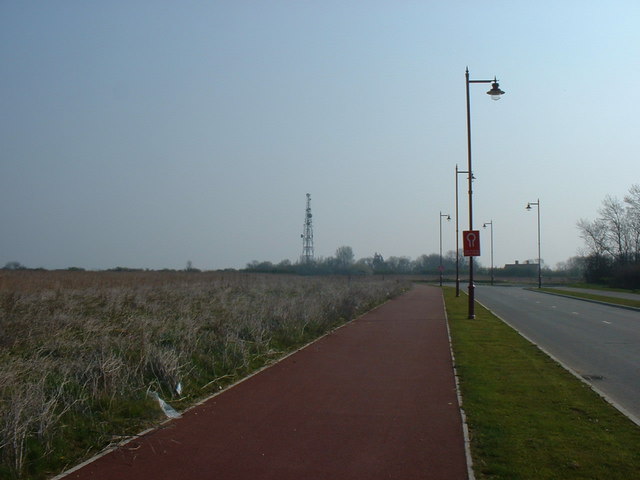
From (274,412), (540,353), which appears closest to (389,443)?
(274,412)

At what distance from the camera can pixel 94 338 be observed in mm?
11102

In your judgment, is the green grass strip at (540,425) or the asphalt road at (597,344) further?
the asphalt road at (597,344)

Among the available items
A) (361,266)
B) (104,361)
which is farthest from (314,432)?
(361,266)

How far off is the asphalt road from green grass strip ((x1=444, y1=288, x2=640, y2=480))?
528 millimetres

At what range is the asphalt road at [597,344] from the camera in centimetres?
1034

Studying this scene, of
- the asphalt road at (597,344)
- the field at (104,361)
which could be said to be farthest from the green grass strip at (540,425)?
the field at (104,361)

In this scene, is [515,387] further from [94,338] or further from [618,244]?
[618,244]

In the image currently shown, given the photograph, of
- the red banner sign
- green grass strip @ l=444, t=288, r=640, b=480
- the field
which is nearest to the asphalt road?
green grass strip @ l=444, t=288, r=640, b=480

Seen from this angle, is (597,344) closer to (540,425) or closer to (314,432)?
(540,425)

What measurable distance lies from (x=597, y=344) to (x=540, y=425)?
9.99 metres

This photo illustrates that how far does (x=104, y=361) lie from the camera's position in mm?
8805

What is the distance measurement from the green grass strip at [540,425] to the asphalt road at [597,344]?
528mm

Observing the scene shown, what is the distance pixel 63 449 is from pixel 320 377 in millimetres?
5357

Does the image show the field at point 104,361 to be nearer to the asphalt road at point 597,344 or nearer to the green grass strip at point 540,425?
→ the green grass strip at point 540,425
